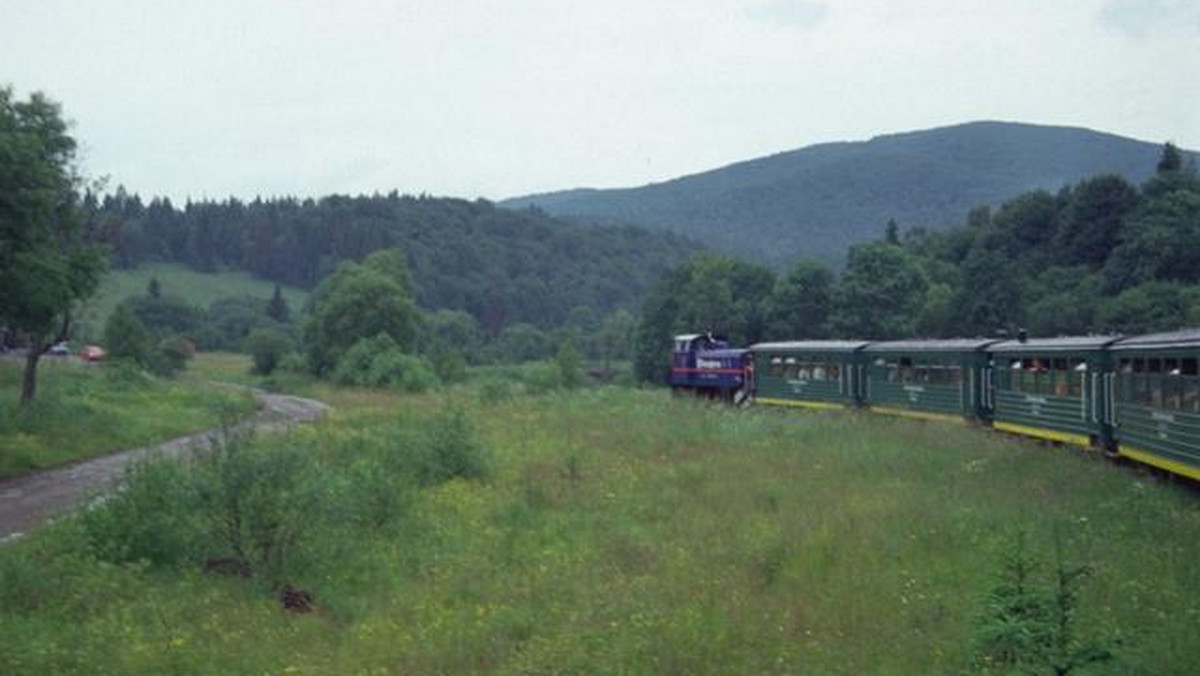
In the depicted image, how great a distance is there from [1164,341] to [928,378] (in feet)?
49.8

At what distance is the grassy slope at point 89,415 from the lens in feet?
95.4

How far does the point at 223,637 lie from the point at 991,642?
676 centimetres

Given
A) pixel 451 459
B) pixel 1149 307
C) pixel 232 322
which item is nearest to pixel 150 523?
pixel 451 459

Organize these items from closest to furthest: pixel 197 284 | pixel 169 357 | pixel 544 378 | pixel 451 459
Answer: pixel 451 459, pixel 544 378, pixel 169 357, pixel 197 284

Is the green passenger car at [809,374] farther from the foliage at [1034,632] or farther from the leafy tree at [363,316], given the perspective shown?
the leafy tree at [363,316]

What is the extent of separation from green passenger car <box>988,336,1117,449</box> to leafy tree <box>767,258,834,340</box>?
56975 millimetres

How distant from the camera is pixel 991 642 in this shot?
10156 millimetres

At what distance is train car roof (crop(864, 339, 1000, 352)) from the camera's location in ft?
108

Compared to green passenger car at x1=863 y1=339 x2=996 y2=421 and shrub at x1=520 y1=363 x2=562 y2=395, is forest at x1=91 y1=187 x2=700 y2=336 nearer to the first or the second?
shrub at x1=520 y1=363 x2=562 y2=395

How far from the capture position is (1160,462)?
20.5m

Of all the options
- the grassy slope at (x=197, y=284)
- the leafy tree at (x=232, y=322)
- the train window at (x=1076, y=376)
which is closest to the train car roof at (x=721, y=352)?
the train window at (x=1076, y=376)

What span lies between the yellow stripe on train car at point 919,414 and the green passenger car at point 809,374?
1.69 metres

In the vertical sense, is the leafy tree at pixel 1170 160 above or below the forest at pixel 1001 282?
above

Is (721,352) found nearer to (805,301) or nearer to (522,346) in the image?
(805,301)
